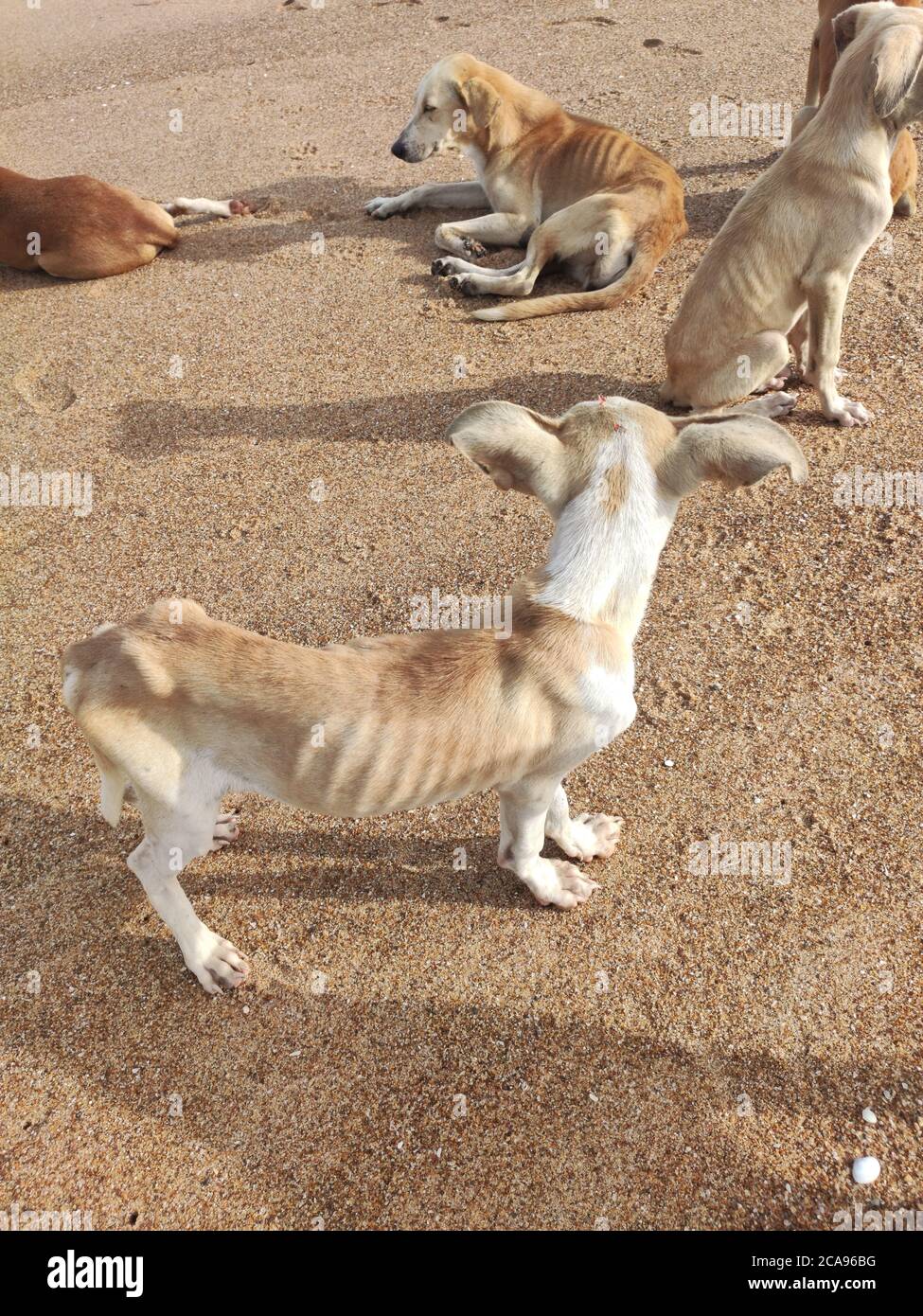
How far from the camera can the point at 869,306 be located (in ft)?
18.8

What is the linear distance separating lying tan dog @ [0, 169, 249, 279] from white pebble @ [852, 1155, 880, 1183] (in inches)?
285

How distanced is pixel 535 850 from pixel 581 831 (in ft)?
1.27

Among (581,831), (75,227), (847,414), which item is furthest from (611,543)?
(75,227)

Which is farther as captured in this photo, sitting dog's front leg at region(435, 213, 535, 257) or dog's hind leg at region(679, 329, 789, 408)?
sitting dog's front leg at region(435, 213, 535, 257)

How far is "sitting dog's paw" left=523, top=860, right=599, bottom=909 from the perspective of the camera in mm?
3279

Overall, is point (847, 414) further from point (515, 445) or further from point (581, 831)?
point (515, 445)

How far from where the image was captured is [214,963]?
326cm

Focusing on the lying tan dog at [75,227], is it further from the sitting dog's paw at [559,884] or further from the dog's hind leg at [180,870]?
the sitting dog's paw at [559,884]

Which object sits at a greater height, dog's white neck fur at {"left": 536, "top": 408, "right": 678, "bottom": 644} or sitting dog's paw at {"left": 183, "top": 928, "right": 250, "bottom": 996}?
dog's white neck fur at {"left": 536, "top": 408, "right": 678, "bottom": 644}

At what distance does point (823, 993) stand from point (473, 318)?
482 centimetres

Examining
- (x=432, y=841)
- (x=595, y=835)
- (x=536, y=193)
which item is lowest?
(x=432, y=841)

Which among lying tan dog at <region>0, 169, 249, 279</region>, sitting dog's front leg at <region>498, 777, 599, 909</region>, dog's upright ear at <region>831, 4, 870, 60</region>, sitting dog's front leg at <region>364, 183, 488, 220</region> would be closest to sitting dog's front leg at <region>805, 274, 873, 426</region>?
dog's upright ear at <region>831, 4, 870, 60</region>

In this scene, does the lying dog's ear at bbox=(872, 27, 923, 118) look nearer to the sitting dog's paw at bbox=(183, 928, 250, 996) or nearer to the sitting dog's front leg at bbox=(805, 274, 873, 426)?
the sitting dog's front leg at bbox=(805, 274, 873, 426)
